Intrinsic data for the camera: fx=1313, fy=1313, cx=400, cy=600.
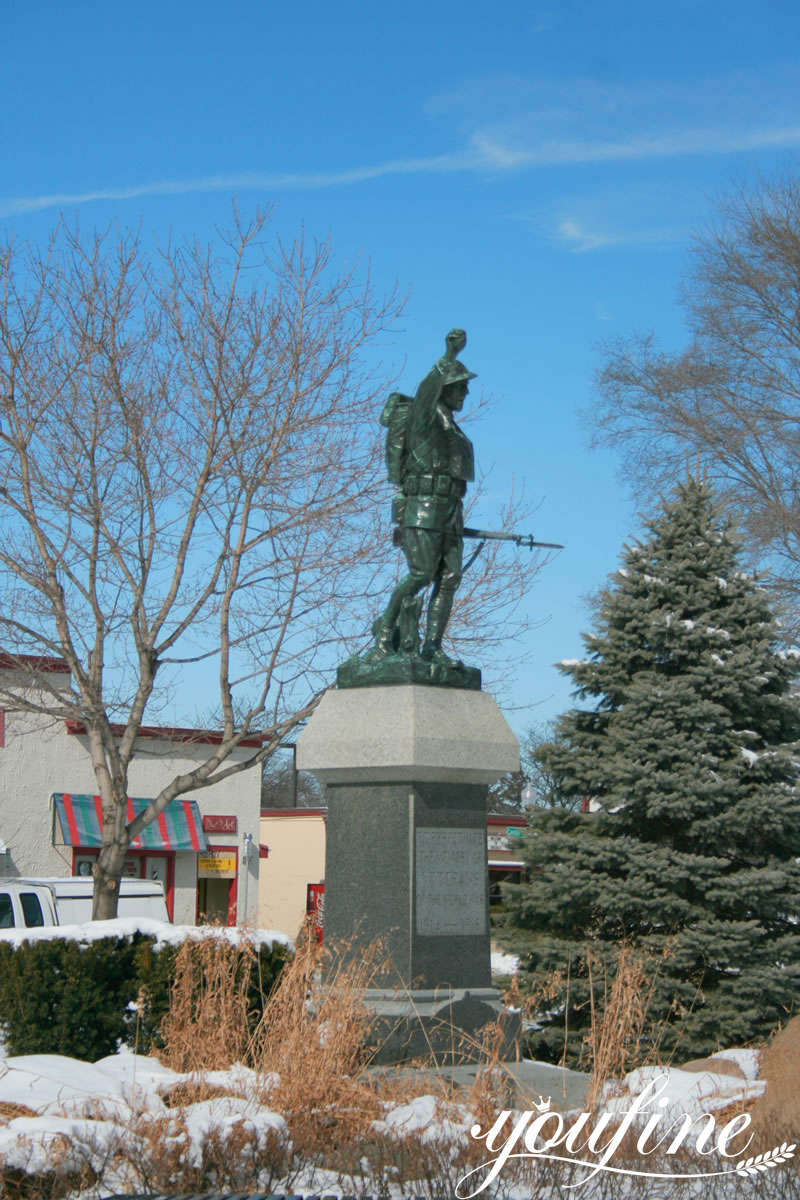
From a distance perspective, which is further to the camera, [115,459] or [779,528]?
[779,528]

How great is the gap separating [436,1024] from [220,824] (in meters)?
22.0

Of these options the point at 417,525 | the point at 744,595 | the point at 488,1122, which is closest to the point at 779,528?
the point at 744,595

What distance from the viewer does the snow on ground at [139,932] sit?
28.0 ft

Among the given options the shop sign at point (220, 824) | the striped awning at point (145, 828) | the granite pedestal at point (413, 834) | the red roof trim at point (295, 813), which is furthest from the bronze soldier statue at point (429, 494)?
the red roof trim at point (295, 813)

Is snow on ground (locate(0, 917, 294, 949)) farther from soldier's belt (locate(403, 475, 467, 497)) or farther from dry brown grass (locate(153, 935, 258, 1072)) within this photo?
soldier's belt (locate(403, 475, 467, 497))

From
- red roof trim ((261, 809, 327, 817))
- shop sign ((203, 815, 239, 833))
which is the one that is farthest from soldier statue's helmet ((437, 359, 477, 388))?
red roof trim ((261, 809, 327, 817))

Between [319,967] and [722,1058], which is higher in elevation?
[319,967]

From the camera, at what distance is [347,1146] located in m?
5.57

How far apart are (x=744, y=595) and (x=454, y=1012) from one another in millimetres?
6044

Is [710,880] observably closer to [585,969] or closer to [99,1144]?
[585,969]

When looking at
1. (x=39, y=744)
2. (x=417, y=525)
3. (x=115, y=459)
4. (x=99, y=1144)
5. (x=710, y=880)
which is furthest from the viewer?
(x=39, y=744)

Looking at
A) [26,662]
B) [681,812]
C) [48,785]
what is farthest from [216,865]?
[681,812]

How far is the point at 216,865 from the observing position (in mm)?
29781

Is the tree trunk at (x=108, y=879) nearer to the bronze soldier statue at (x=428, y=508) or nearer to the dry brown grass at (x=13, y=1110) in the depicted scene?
the bronze soldier statue at (x=428, y=508)
